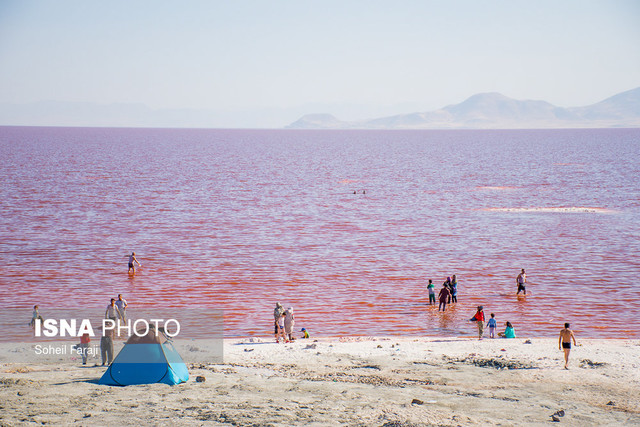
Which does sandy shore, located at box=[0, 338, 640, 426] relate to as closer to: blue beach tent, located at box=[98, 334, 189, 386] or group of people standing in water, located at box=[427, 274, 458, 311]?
blue beach tent, located at box=[98, 334, 189, 386]

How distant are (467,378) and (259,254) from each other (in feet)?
91.7

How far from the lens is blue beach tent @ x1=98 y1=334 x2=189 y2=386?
Answer: 1827 centimetres

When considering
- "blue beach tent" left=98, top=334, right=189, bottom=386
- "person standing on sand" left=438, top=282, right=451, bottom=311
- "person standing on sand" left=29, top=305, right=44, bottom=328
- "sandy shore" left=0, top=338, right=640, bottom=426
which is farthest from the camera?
"person standing on sand" left=438, top=282, right=451, bottom=311

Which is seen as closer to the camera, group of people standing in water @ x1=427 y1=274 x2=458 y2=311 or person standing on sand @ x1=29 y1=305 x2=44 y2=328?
person standing on sand @ x1=29 y1=305 x2=44 y2=328

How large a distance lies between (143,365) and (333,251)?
97.2 feet

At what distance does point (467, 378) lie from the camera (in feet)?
64.7

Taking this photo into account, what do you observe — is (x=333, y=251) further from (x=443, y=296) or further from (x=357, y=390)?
(x=357, y=390)

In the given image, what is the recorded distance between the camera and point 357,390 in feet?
59.8

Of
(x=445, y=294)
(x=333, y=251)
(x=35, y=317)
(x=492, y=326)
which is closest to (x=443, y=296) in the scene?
(x=445, y=294)

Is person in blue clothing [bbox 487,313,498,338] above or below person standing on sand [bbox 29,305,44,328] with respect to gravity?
below

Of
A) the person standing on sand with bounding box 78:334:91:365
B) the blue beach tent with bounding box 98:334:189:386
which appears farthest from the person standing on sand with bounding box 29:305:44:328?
the blue beach tent with bounding box 98:334:189:386

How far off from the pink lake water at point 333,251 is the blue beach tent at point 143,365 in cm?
974

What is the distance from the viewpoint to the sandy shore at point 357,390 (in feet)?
52.2

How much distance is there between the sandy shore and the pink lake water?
19.4 ft
